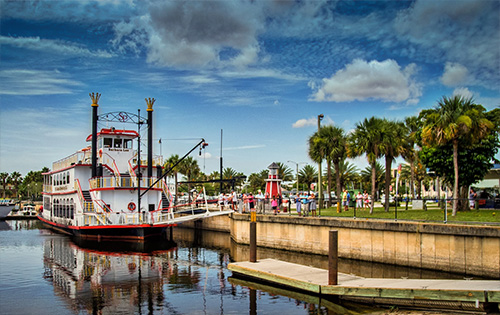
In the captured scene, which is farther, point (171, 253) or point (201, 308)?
point (171, 253)

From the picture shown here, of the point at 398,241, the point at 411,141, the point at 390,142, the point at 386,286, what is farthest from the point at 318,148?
the point at 386,286

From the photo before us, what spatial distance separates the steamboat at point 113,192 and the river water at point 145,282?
1726mm

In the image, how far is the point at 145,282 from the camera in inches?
764

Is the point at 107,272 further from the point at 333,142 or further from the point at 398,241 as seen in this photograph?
the point at 333,142

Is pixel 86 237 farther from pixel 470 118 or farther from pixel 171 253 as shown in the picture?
pixel 470 118

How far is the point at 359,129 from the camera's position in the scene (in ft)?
97.8

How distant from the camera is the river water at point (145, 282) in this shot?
50.3 ft

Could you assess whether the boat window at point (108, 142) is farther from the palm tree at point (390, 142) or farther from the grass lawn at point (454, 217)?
the palm tree at point (390, 142)

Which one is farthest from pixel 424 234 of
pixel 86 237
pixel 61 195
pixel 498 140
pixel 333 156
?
pixel 61 195

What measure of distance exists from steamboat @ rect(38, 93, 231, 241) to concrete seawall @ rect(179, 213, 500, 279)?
7.14m

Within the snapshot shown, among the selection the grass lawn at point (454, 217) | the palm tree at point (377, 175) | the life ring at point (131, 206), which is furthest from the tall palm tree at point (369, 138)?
the palm tree at point (377, 175)

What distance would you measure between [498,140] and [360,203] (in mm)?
10358

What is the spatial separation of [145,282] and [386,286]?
10.1m

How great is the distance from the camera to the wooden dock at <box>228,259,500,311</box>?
1299 centimetres
